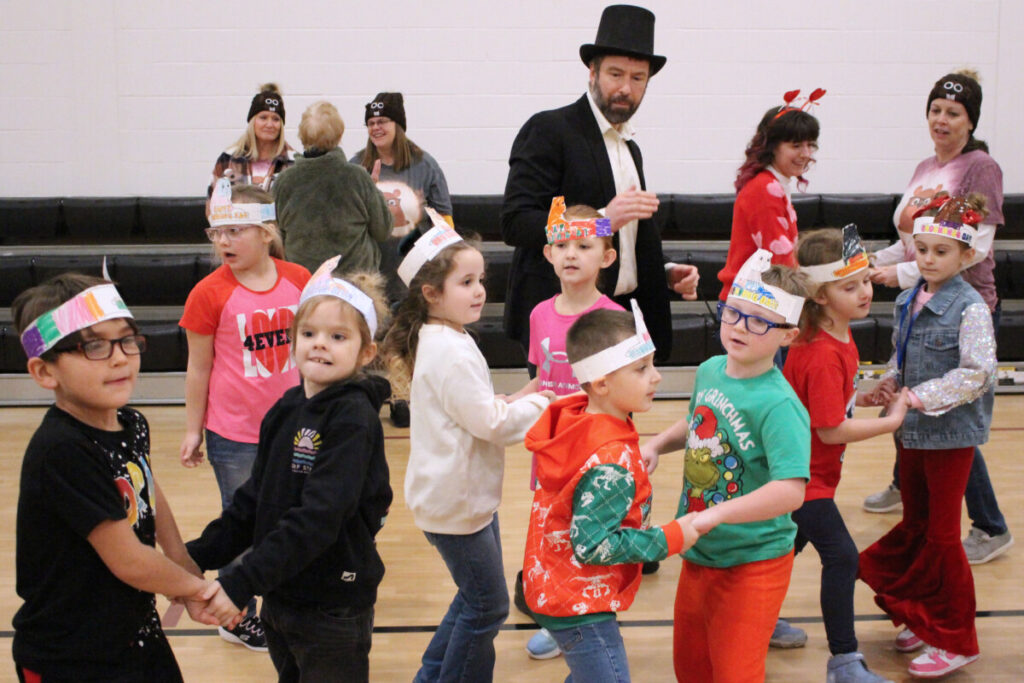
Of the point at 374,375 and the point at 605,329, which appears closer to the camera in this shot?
the point at 605,329

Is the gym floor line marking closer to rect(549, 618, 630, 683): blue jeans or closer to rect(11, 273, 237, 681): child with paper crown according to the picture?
rect(549, 618, 630, 683): blue jeans

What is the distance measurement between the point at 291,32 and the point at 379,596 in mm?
4599

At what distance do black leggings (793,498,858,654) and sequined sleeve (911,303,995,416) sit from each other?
0.40 meters

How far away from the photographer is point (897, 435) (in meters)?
3.06

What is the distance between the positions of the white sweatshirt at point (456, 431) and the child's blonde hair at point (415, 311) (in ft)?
0.22

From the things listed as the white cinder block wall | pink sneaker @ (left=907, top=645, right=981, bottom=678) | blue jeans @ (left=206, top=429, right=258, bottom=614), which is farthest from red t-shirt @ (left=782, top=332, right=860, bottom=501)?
the white cinder block wall

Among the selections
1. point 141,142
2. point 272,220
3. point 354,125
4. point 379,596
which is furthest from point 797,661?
point 141,142

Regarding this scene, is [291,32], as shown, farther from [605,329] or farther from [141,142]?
[605,329]

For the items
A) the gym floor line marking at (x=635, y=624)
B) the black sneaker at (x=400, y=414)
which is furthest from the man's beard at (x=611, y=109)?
→ the black sneaker at (x=400, y=414)

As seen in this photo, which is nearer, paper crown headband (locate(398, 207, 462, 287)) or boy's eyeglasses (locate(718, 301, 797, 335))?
boy's eyeglasses (locate(718, 301, 797, 335))

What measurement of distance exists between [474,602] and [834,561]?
0.99m

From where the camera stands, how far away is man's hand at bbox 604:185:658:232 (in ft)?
9.01

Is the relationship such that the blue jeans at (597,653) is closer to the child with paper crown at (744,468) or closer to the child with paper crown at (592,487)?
the child with paper crown at (592,487)

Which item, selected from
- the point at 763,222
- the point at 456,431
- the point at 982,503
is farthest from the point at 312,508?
the point at 982,503
